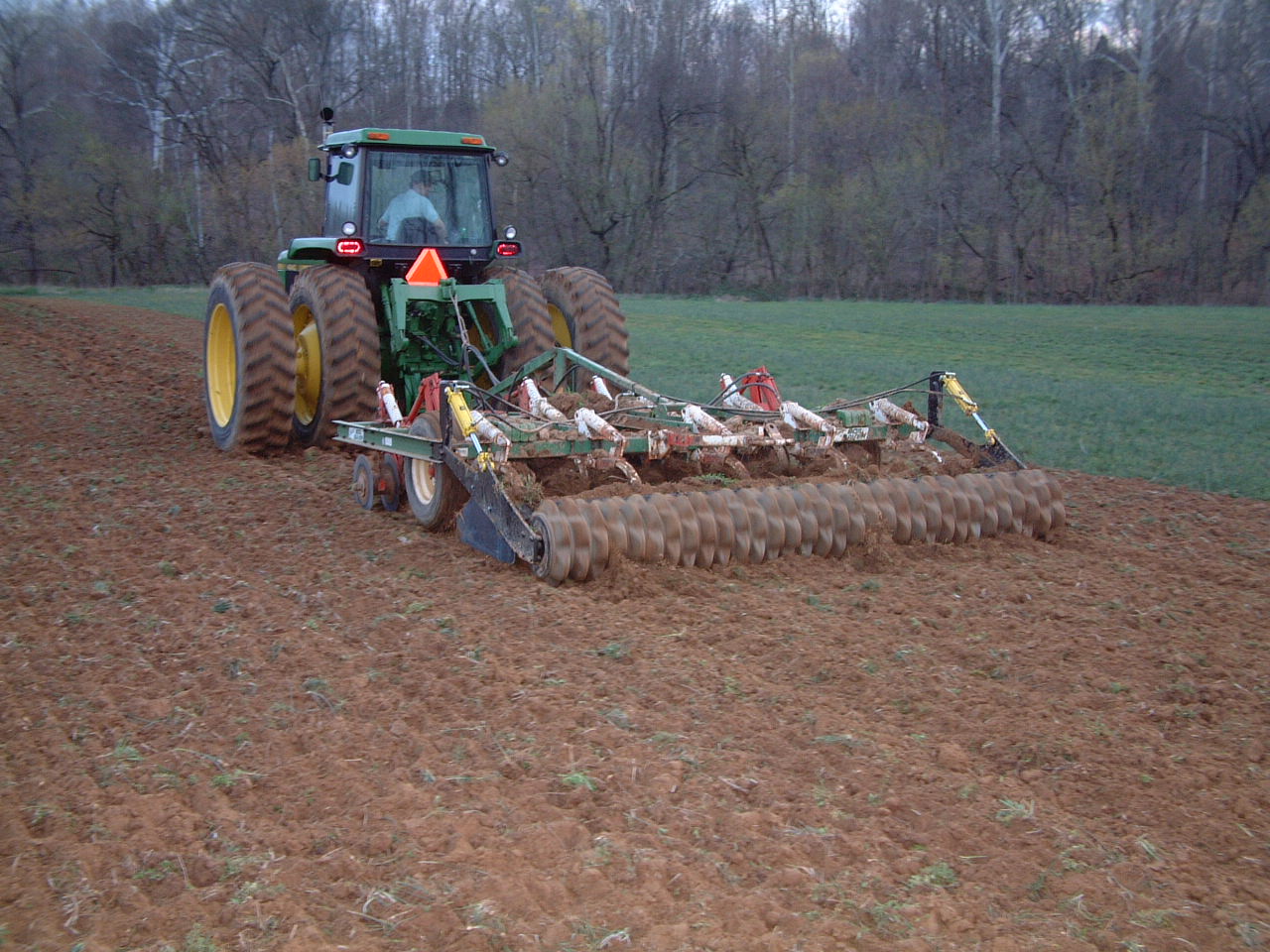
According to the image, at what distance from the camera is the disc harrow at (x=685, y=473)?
5.97m

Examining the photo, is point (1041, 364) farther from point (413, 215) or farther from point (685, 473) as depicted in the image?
point (685, 473)

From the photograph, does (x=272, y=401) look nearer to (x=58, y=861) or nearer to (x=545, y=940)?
(x=58, y=861)

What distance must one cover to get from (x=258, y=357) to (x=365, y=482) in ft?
5.57

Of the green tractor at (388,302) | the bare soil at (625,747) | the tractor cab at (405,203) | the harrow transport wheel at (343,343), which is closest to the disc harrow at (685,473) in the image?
the bare soil at (625,747)

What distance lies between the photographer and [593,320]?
9156 mm

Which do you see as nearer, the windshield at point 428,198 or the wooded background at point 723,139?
the windshield at point 428,198

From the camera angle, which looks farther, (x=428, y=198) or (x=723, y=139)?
(x=723, y=139)

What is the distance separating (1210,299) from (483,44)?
101ft

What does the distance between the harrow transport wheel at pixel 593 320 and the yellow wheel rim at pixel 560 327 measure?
8 centimetres

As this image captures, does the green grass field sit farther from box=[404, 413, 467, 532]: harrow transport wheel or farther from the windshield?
box=[404, 413, 467, 532]: harrow transport wheel

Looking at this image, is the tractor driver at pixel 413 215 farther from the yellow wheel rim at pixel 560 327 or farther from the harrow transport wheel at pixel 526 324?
the yellow wheel rim at pixel 560 327

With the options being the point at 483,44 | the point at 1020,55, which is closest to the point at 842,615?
the point at 1020,55

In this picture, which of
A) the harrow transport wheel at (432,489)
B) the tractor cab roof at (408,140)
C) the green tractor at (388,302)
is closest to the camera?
the harrow transport wheel at (432,489)

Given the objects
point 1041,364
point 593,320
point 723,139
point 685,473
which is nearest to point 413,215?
point 593,320
